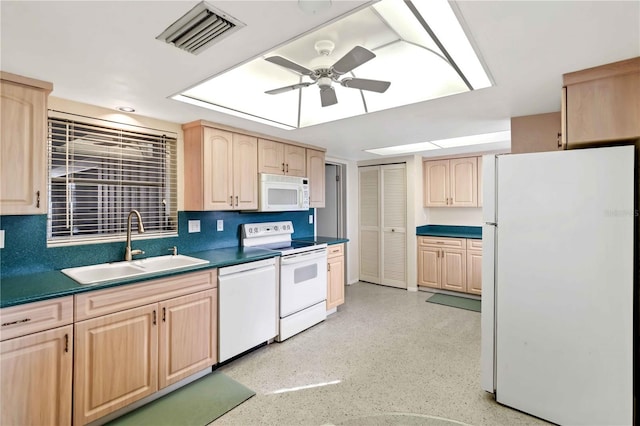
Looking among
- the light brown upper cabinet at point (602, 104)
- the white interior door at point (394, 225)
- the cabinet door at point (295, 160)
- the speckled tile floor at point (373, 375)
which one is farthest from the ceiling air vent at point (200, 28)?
the white interior door at point (394, 225)

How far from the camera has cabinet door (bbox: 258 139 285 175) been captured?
335 centimetres

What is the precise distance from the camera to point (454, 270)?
4570 millimetres

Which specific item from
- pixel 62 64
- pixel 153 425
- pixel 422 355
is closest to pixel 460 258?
pixel 422 355

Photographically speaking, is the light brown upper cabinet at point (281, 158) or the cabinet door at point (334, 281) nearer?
the light brown upper cabinet at point (281, 158)

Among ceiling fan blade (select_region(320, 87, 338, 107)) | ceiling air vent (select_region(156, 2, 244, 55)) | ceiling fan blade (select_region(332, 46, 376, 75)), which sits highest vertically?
ceiling fan blade (select_region(332, 46, 376, 75))

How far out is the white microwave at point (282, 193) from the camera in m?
3.33

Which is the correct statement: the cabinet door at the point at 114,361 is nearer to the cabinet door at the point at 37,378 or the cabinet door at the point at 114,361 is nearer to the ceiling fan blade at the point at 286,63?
the cabinet door at the point at 37,378

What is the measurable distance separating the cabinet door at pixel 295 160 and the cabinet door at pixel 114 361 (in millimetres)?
2101

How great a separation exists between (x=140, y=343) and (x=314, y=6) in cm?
223

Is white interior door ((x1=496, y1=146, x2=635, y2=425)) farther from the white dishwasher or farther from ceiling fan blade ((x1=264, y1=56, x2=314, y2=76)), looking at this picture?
the white dishwasher

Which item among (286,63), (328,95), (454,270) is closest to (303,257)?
(328,95)

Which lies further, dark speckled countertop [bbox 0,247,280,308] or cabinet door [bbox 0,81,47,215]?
cabinet door [bbox 0,81,47,215]

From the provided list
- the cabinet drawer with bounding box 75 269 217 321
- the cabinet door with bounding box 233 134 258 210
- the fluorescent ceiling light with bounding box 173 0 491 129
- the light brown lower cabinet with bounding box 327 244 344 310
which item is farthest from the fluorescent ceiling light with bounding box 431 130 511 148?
the cabinet drawer with bounding box 75 269 217 321

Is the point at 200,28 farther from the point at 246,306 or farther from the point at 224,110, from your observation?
the point at 246,306
